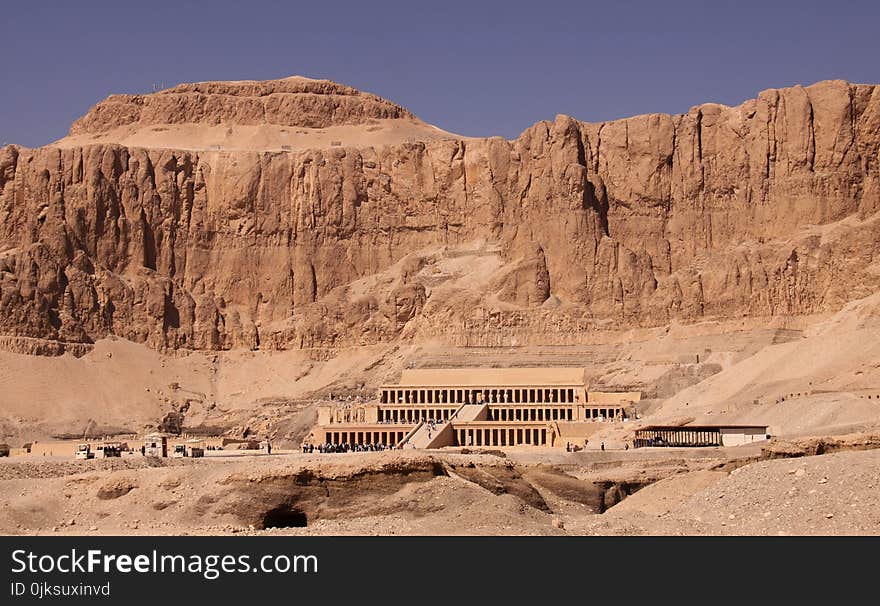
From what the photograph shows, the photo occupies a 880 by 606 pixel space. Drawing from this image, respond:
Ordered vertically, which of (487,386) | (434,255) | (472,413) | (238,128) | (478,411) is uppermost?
(238,128)

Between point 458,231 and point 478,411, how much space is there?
40.1 m

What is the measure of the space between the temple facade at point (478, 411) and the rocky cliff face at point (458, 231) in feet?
37.7

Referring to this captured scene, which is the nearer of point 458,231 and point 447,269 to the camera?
point 447,269

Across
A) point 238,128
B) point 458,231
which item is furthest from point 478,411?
point 238,128

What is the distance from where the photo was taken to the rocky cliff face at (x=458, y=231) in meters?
138

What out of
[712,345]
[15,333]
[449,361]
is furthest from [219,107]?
[712,345]

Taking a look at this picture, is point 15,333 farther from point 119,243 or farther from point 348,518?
point 348,518

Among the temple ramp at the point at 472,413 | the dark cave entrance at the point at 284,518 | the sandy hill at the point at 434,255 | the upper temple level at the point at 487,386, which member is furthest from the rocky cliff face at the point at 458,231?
the dark cave entrance at the point at 284,518

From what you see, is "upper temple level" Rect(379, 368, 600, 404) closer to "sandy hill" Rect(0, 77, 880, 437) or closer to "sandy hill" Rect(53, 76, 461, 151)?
"sandy hill" Rect(0, 77, 880, 437)

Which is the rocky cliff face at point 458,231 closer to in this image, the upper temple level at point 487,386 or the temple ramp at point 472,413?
the upper temple level at point 487,386

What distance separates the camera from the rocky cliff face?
138250 millimetres

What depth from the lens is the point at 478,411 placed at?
117 meters

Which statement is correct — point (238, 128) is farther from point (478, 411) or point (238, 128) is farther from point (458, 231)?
point (478, 411)
